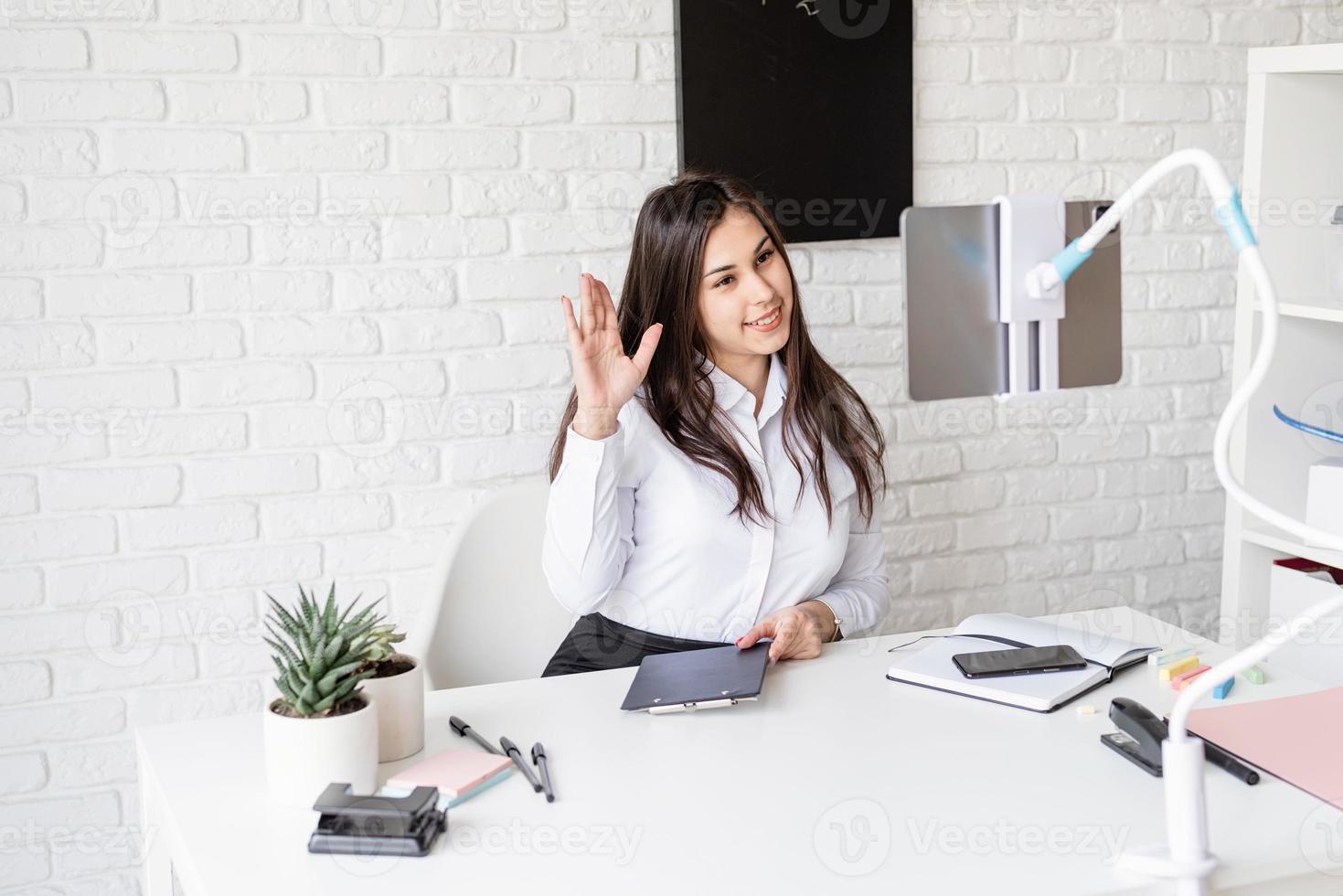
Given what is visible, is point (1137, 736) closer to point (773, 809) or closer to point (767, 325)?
point (773, 809)

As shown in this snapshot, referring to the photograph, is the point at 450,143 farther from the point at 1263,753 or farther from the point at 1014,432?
the point at 1263,753

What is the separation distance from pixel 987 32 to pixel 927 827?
6.28 feet

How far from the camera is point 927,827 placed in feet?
3.99

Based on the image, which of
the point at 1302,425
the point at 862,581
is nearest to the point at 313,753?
the point at 862,581

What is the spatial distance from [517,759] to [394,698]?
0.14m

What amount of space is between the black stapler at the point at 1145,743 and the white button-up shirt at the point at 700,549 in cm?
64

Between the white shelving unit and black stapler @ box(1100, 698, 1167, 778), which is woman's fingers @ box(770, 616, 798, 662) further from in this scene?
the white shelving unit

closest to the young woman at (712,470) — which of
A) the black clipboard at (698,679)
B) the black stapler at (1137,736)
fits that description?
the black clipboard at (698,679)

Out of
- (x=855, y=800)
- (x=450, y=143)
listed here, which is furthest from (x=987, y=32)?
(x=855, y=800)

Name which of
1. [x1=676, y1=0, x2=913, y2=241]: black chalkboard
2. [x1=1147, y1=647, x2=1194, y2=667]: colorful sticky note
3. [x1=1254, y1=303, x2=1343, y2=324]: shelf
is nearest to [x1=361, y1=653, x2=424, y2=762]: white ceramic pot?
[x1=1147, y1=647, x2=1194, y2=667]: colorful sticky note

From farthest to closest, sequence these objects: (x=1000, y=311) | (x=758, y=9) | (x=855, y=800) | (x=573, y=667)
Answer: (x=758, y=9)
(x=573, y=667)
(x=855, y=800)
(x=1000, y=311)

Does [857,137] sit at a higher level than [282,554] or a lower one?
higher

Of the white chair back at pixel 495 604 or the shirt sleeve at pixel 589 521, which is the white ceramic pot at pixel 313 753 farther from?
the white chair back at pixel 495 604

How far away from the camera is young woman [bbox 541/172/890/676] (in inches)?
77.4
